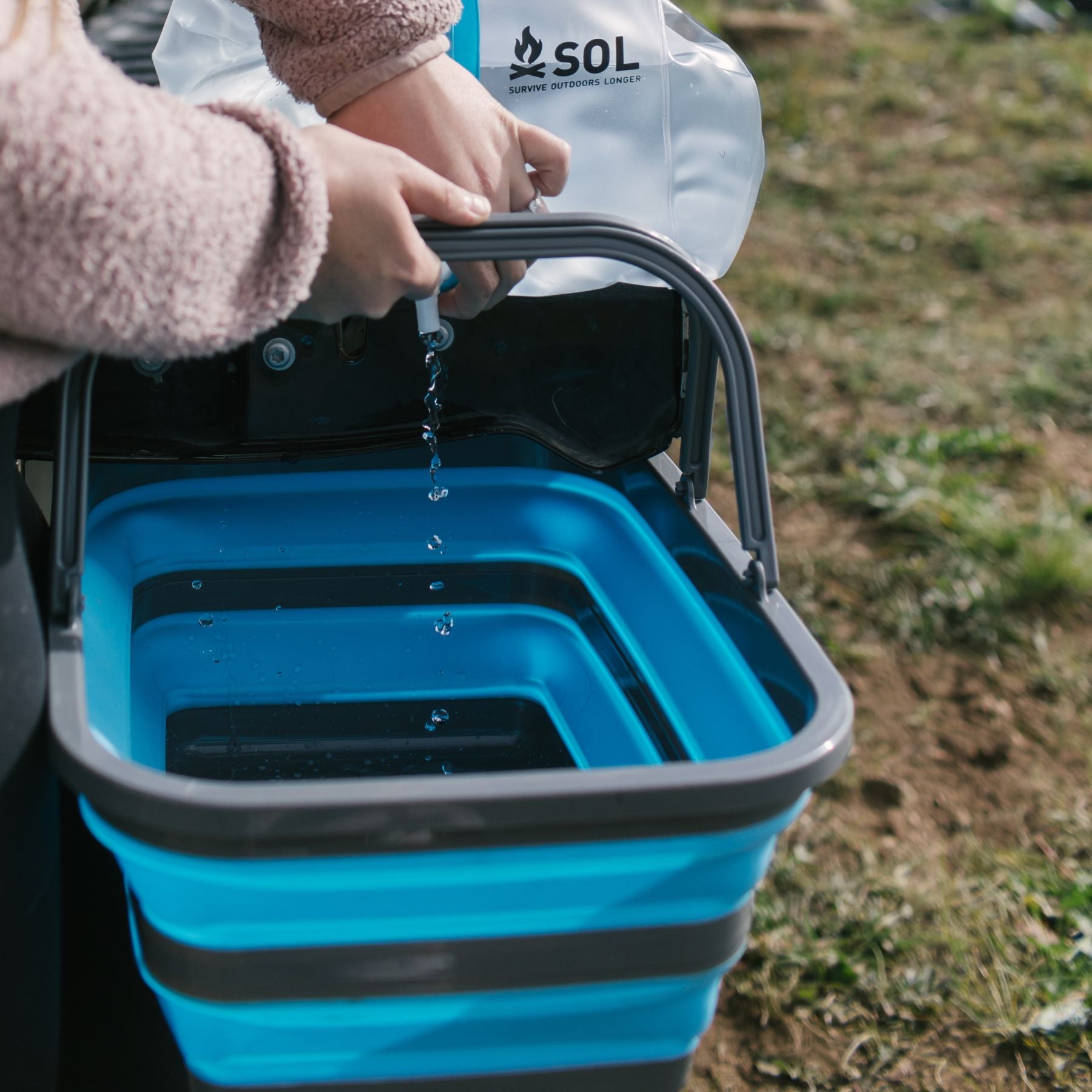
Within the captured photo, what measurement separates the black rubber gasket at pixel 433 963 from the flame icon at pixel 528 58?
76 cm

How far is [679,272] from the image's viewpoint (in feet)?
2.75

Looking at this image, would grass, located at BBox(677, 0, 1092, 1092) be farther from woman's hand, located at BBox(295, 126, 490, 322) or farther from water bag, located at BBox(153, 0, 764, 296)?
woman's hand, located at BBox(295, 126, 490, 322)

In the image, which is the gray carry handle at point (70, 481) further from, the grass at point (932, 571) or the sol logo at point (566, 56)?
the grass at point (932, 571)

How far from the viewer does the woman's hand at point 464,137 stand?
897mm

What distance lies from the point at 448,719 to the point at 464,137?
58 cm

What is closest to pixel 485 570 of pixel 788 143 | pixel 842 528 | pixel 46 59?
pixel 46 59

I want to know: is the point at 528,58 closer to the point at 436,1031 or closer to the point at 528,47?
the point at 528,47

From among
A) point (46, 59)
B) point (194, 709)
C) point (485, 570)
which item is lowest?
point (194, 709)

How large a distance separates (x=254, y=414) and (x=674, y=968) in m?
0.59

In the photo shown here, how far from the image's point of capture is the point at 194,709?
118 centimetres

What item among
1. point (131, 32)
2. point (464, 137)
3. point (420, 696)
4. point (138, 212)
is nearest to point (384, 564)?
point (420, 696)

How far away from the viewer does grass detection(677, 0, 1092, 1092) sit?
4.33 ft

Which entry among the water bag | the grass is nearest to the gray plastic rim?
the water bag

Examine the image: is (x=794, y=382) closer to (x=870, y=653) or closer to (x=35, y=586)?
(x=870, y=653)
